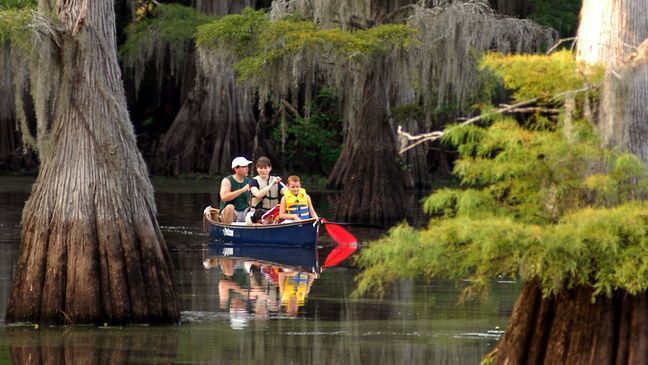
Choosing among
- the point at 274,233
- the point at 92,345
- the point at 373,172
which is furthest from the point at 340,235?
the point at 92,345

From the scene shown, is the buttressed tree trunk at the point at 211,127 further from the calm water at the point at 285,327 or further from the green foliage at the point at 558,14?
the calm water at the point at 285,327

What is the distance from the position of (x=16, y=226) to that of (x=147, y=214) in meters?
12.1

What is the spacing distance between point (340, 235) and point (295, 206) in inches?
A: 38.7

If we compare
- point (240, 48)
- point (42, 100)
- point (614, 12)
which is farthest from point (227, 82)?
point (614, 12)

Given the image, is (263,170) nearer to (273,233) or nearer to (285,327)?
(273,233)

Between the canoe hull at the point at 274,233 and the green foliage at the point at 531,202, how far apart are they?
40.5 feet

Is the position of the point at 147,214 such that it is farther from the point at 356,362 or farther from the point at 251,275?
the point at 251,275

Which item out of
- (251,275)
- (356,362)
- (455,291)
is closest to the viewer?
(356,362)

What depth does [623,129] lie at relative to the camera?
27.9 ft

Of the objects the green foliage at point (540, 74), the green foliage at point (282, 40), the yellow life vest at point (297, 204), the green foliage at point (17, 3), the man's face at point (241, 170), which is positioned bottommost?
the yellow life vest at point (297, 204)

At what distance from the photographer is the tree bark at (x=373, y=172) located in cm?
2555

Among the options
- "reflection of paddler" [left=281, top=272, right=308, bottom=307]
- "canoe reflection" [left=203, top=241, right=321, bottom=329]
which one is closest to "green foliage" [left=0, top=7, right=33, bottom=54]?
"canoe reflection" [left=203, top=241, right=321, bottom=329]

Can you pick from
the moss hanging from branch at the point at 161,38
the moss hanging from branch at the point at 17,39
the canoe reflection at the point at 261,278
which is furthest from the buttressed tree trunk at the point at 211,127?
the moss hanging from branch at the point at 17,39

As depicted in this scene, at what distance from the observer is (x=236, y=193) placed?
20891 millimetres
